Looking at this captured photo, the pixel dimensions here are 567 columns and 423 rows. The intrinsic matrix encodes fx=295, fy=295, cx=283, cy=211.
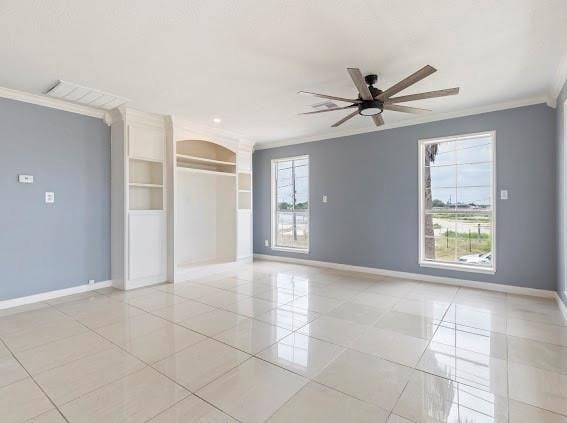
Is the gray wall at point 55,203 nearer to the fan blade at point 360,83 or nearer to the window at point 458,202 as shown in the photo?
the fan blade at point 360,83

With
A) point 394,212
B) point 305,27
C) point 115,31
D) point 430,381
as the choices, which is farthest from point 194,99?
point 430,381

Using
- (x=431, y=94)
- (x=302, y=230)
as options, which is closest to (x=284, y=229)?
(x=302, y=230)

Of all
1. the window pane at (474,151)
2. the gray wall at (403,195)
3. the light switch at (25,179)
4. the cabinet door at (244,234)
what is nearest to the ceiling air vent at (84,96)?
the light switch at (25,179)

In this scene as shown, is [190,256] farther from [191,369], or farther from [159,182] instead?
[191,369]

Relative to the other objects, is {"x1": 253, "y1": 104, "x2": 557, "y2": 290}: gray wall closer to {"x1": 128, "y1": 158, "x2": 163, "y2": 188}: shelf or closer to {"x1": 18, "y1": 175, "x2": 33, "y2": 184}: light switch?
{"x1": 128, "y1": 158, "x2": 163, "y2": 188}: shelf

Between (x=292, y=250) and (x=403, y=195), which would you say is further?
(x=292, y=250)

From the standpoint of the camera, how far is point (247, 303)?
12.2 ft

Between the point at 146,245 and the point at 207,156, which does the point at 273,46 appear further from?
the point at 207,156

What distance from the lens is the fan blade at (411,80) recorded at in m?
2.32

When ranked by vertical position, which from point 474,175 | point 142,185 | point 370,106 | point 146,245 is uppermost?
point 370,106

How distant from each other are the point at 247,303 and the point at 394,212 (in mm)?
2951

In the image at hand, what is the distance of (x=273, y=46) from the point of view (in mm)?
2605

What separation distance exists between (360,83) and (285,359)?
242 centimetres

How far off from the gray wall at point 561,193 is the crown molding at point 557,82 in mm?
65
